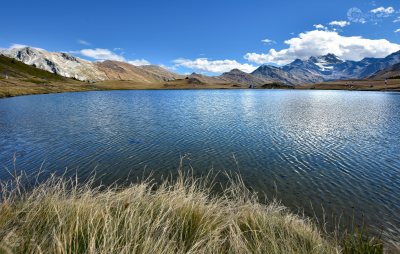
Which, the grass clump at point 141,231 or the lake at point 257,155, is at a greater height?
the grass clump at point 141,231

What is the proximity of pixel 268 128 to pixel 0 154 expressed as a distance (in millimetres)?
33081

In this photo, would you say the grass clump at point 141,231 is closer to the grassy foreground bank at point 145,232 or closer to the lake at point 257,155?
the grassy foreground bank at point 145,232

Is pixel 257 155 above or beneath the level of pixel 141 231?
beneath

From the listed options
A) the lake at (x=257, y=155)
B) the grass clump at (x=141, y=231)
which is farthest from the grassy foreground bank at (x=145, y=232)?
the lake at (x=257, y=155)

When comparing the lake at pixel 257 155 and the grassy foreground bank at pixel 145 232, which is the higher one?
the grassy foreground bank at pixel 145 232

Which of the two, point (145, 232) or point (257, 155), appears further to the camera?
point (257, 155)

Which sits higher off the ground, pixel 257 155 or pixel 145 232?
pixel 145 232

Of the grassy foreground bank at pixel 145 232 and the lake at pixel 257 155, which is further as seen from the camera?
the lake at pixel 257 155

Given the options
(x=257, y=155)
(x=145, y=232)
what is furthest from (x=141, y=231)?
(x=257, y=155)

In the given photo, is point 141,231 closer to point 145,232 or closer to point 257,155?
point 145,232

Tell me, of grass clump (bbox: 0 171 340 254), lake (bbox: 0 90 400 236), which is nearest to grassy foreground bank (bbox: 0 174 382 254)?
grass clump (bbox: 0 171 340 254)

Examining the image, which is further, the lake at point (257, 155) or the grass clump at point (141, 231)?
the lake at point (257, 155)

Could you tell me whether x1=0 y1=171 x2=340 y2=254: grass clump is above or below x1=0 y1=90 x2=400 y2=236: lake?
above

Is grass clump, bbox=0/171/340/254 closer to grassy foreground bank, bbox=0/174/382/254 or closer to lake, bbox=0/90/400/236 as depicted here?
grassy foreground bank, bbox=0/174/382/254
